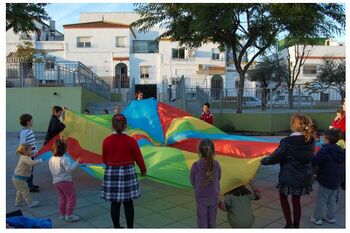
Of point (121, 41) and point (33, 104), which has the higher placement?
point (121, 41)

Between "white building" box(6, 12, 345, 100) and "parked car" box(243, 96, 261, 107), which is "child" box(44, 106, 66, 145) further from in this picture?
"white building" box(6, 12, 345, 100)

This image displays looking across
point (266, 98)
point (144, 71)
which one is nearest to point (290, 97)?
point (266, 98)

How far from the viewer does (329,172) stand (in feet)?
15.9

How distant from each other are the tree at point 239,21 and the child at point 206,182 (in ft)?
35.5

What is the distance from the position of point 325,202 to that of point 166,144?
3.47 metres

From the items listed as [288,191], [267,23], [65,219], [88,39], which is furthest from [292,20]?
[88,39]

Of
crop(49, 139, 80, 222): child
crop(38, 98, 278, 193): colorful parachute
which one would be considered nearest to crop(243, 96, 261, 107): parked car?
crop(38, 98, 278, 193): colorful parachute

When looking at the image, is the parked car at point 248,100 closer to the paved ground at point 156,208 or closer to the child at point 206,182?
the paved ground at point 156,208

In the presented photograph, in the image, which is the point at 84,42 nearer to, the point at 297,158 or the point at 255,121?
the point at 255,121

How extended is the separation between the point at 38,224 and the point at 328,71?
30905mm

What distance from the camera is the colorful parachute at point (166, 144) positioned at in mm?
5445

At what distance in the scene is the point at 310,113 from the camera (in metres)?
17.1

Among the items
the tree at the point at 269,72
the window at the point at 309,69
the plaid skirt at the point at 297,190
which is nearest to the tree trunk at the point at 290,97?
the plaid skirt at the point at 297,190

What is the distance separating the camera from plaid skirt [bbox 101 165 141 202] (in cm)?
448
